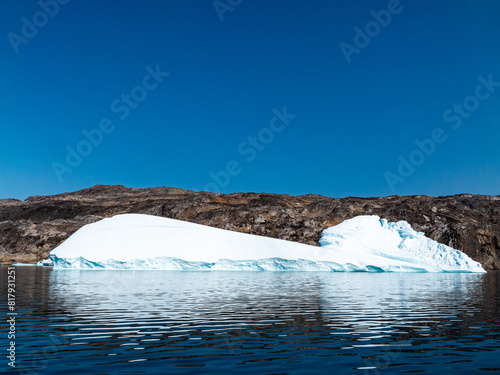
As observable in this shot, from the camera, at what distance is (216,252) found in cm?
5450

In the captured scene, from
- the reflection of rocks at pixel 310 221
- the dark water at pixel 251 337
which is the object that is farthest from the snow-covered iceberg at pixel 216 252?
the reflection of rocks at pixel 310 221

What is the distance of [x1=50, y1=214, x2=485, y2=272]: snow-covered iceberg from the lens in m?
53.2

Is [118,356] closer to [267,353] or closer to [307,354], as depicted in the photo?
[267,353]

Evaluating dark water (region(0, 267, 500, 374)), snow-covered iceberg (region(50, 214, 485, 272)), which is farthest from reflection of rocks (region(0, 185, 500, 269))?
dark water (region(0, 267, 500, 374))

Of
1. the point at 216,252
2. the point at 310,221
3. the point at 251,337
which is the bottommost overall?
the point at 251,337

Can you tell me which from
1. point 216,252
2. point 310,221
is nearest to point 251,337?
point 216,252

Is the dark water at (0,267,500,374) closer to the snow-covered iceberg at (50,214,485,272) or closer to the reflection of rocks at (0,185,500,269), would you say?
the snow-covered iceberg at (50,214,485,272)

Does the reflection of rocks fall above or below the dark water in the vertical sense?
above

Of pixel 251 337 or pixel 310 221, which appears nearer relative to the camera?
pixel 251 337

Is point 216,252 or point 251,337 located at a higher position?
point 216,252

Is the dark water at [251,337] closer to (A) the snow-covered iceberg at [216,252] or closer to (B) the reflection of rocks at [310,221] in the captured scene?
(A) the snow-covered iceberg at [216,252]

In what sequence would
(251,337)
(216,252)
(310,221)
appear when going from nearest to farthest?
(251,337) → (216,252) → (310,221)

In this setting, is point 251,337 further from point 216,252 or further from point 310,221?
point 310,221

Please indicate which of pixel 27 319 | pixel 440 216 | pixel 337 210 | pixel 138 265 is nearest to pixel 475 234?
pixel 440 216
